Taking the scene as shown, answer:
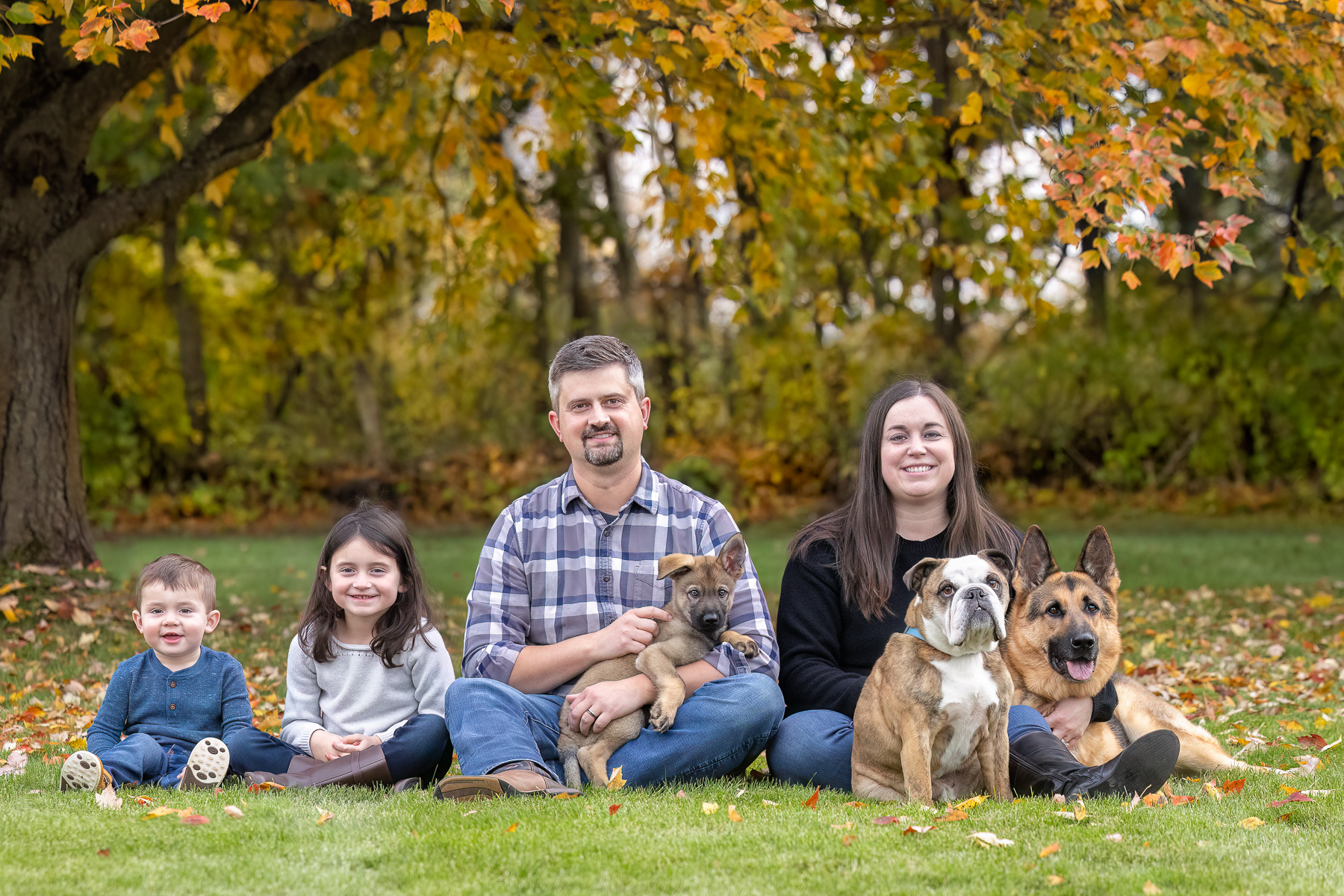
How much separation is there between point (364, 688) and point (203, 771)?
0.63 meters

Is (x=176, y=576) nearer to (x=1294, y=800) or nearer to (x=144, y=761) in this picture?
(x=144, y=761)

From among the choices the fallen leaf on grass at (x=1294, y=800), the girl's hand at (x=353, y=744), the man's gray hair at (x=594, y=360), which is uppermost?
the man's gray hair at (x=594, y=360)

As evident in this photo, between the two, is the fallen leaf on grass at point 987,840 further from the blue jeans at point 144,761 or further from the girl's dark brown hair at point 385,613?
the blue jeans at point 144,761

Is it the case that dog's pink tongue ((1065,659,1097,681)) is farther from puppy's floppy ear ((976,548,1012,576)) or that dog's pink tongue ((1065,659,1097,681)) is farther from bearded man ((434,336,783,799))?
bearded man ((434,336,783,799))

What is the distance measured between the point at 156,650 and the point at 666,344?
16506 millimetres

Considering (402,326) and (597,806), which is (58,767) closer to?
(597,806)

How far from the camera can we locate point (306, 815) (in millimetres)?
3973

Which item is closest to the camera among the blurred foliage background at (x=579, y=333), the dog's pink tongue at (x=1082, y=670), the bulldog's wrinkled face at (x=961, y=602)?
the bulldog's wrinkled face at (x=961, y=602)

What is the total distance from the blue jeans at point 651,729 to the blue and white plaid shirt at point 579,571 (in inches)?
7.4

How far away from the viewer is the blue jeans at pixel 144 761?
4430 millimetres

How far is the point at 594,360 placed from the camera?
451 cm

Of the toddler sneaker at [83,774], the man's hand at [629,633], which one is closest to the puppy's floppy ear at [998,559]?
the man's hand at [629,633]

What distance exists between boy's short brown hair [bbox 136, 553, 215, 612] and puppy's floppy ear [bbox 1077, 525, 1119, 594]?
10.5 feet

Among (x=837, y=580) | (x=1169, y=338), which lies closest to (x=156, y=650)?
Answer: (x=837, y=580)
